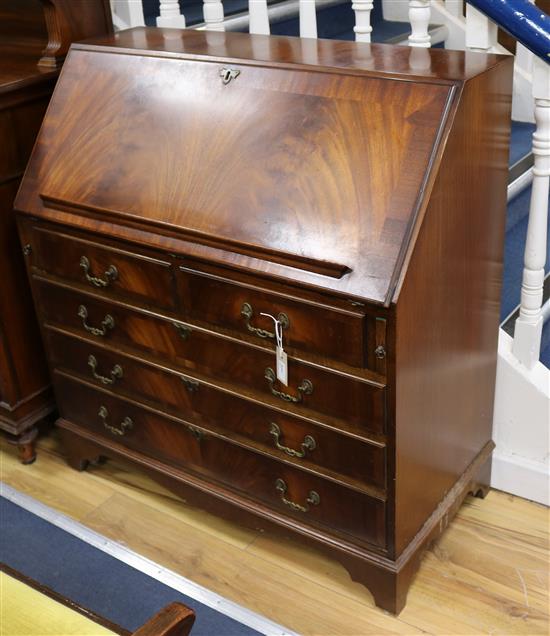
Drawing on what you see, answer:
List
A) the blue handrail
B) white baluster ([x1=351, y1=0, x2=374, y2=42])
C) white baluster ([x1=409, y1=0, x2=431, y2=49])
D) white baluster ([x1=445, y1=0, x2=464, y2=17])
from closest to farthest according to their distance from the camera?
1. the blue handrail
2. white baluster ([x1=409, y1=0, x2=431, y2=49])
3. white baluster ([x1=351, y1=0, x2=374, y2=42])
4. white baluster ([x1=445, y1=0, x2=464, y2=17])

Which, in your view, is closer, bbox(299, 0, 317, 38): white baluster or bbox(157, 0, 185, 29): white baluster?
bbox(299, 0, 317, 38): white baluster

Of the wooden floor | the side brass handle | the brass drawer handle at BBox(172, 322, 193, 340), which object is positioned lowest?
the wooden floor

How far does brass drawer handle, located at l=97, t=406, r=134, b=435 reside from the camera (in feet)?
7.33

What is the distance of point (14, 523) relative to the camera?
2.30 metres

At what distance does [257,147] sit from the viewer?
1.75 meters

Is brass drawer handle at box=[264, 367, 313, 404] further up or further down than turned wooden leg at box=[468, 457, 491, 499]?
further up

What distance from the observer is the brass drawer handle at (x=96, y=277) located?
2.00 meters

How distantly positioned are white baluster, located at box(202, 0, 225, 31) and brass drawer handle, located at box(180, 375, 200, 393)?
0.92 metres

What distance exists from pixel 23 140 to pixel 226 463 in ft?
3.15

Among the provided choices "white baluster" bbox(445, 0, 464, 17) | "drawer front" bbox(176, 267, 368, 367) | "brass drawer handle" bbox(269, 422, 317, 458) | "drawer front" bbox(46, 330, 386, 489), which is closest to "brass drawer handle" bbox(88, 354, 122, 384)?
"drawer front" bbox(46, 330, 386, 489)

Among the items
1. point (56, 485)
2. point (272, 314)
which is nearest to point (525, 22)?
point (272, 314)

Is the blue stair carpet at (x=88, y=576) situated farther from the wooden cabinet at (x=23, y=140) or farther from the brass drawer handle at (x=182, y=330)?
the brass drawer handle at (x=182, y=330)

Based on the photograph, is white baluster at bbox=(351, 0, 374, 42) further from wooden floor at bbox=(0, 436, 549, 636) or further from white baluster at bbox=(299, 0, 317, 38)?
wooden floor at bbox=(0, 436, 549, 636)

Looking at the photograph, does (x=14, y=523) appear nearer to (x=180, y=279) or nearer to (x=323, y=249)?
(x=180, y=279)
